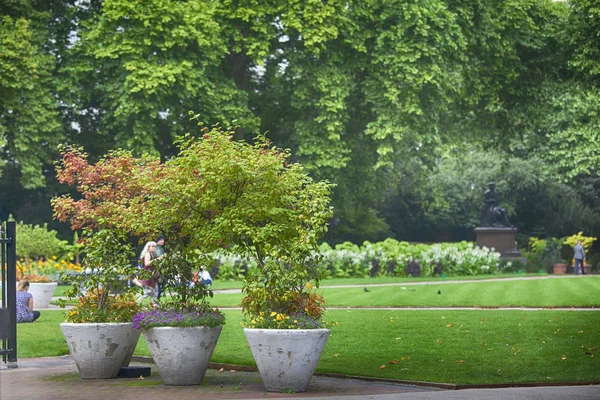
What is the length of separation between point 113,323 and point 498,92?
106 feet

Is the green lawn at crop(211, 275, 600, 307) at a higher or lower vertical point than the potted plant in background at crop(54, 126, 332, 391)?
lower

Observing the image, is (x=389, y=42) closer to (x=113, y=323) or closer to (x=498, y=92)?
(x=498, y=92)

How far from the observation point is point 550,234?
5244 centimetres

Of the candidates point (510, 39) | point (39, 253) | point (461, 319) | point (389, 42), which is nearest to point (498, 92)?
point (510, 39)

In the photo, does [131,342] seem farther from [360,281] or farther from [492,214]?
[492,214]

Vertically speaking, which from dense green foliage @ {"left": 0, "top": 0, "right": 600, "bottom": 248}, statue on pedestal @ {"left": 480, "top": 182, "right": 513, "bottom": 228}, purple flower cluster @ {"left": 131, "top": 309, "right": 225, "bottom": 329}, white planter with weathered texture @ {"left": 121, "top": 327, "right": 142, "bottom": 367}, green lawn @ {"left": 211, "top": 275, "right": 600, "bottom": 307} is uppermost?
dense green foliage @ {"left": 0, "top": 0, "right": 600, "bottom": 248}

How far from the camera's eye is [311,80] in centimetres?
3778

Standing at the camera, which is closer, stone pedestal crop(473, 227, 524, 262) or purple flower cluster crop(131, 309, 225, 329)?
purple flower cluster crop(131, 309, 225, 329)

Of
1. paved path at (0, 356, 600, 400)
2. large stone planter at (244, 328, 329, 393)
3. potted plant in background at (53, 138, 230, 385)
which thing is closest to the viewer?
paved path at (0, 356, 600, 400)

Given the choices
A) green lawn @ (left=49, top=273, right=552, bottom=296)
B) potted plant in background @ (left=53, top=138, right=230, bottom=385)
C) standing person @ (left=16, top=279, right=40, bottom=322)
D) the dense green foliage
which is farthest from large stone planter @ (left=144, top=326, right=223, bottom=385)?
the dense green foliage

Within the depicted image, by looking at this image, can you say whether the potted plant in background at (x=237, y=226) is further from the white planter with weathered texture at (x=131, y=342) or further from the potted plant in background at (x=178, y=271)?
the white planter with weathered texture at (x=131, y=342)

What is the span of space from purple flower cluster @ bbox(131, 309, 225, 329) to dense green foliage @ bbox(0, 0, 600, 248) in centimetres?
2045

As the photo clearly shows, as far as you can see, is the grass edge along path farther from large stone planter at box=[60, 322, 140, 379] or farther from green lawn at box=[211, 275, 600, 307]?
green lawn at box=[211, 275, 600, 307]

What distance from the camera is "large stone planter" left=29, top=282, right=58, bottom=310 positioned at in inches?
938
